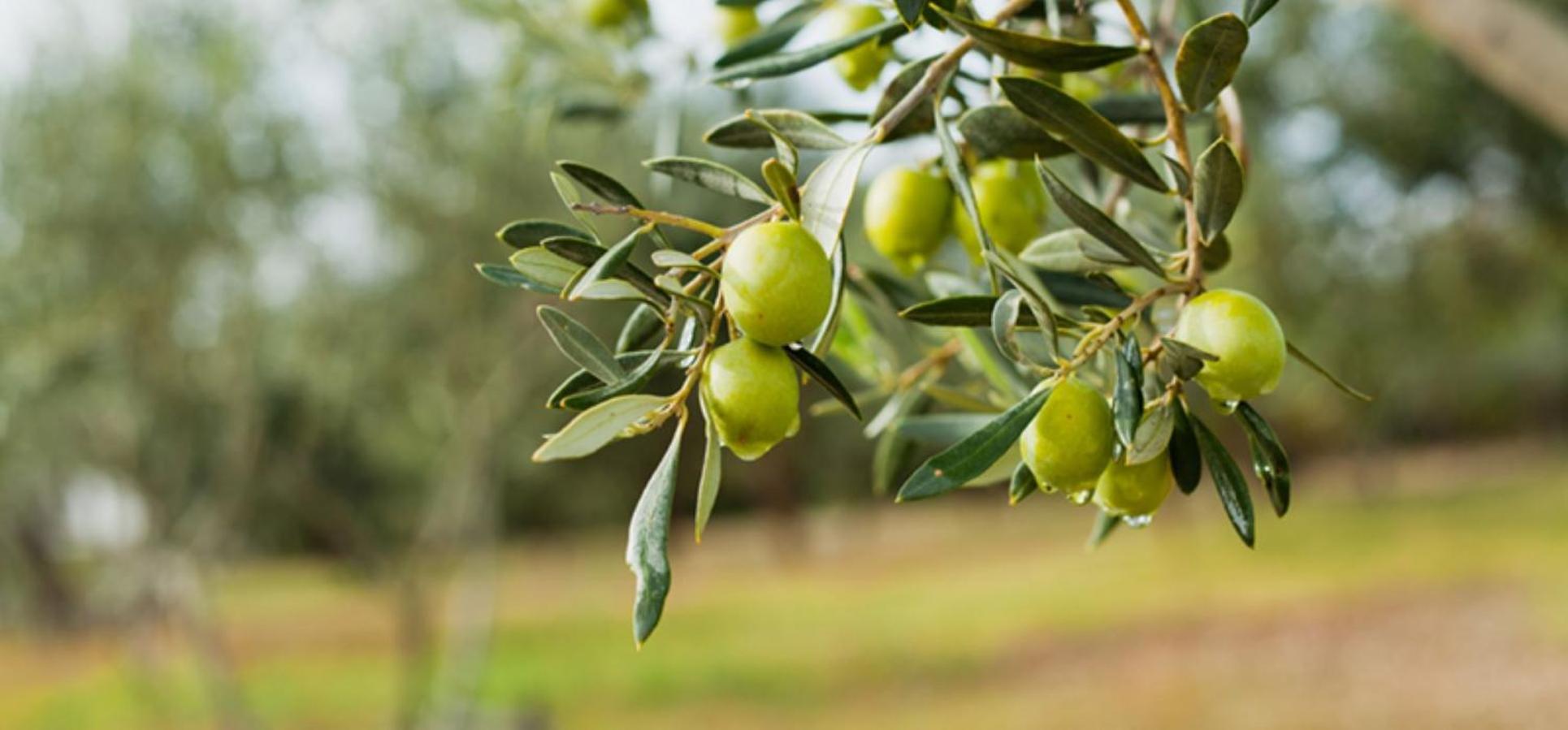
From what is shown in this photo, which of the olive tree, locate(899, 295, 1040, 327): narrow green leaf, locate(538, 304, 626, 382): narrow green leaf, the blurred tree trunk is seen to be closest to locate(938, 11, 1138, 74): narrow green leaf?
the olive tree

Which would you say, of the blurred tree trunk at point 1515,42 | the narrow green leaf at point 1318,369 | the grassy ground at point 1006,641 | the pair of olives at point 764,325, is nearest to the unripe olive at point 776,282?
the pair of olives at point 764,325

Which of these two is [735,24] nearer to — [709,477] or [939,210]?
[939,210]

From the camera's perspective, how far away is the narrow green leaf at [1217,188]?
57 cm

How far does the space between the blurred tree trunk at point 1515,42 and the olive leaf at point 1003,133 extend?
5.10 feet

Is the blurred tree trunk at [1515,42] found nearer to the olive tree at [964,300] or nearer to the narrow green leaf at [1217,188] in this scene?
the olive tree at [964,300]

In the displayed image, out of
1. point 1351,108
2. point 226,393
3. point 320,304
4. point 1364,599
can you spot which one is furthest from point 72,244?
point 1364,599

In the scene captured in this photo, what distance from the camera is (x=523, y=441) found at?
1013 cm

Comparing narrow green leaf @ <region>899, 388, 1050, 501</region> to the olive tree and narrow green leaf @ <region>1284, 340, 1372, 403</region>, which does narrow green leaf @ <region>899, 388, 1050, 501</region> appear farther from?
narrow green leaf @ <region>1284, 340, 1372, 403</region>

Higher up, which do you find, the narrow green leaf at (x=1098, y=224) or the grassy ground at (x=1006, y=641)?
the narrow green leaf at (x=1098, y=224)

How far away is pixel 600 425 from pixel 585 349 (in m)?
0.03

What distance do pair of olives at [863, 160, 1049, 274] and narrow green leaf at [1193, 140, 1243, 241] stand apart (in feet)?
0.68

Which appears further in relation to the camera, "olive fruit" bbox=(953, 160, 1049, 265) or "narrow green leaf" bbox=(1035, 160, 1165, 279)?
"olive fruit" bbox=(953, 160, 1049, 265)

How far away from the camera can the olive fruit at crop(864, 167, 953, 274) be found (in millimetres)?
819

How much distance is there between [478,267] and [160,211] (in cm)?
609
